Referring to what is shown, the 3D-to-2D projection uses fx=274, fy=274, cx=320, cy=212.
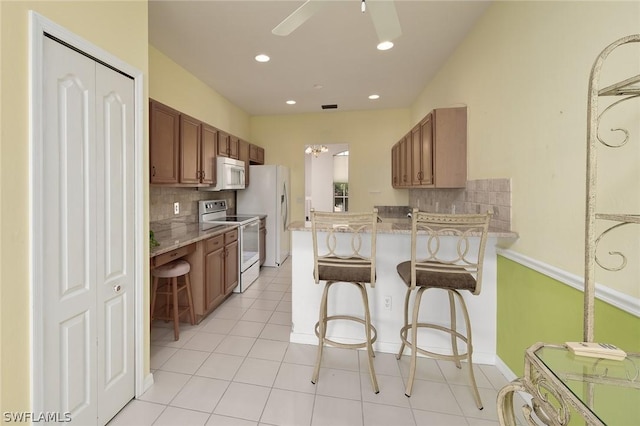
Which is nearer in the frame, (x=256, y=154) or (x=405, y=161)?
(x=405, y=161)

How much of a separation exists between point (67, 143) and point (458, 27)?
10.2 ft

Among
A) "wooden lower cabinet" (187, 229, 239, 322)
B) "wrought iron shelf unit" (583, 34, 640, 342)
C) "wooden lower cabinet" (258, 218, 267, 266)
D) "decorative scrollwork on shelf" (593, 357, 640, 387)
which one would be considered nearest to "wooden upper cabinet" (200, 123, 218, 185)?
"wooden lower cabinet" (187, 229, 239, 322)

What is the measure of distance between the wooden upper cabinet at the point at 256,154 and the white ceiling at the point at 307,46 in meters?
0.93

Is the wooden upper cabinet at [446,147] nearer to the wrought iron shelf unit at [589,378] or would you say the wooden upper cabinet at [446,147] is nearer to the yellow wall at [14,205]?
the wrought iron shelf unit at [589,378]

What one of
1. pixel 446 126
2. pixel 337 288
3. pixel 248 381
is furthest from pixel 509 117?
pixel 248 381

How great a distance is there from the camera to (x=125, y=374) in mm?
1718

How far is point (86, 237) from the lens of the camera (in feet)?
4.69

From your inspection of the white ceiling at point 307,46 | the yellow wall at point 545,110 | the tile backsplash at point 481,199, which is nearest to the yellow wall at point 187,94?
the white ceiling at point 307,46

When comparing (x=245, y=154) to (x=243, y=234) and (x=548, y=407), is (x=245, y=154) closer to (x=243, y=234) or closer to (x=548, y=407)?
(x=243, y=234)

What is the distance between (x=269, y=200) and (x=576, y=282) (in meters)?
4.13

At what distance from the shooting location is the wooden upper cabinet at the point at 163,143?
2.51 meters

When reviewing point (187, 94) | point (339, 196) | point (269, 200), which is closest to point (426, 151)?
point (269, 200)

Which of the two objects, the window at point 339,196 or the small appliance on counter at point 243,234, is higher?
the window at point 339,196

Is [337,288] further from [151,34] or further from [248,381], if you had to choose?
[151,34]
